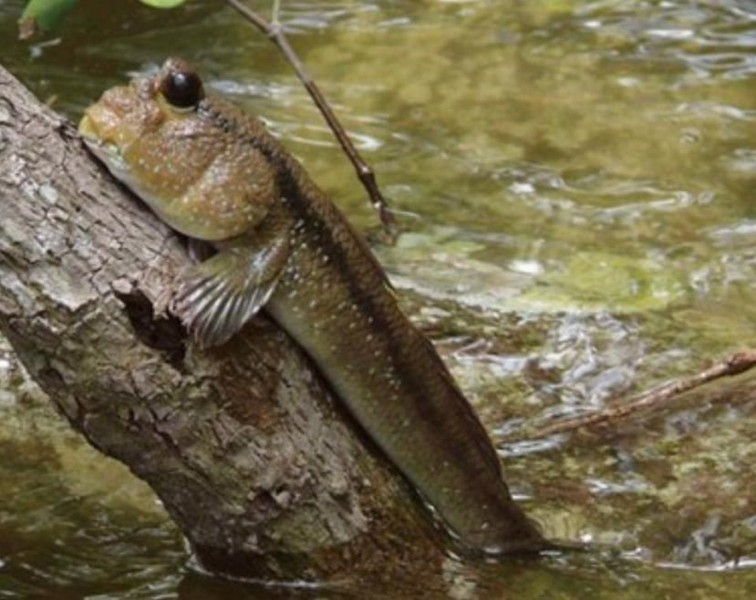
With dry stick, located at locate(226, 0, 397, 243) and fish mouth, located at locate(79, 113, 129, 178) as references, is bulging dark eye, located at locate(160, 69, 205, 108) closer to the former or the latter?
fish mouth, located at locate(79, 113, 129, 178)


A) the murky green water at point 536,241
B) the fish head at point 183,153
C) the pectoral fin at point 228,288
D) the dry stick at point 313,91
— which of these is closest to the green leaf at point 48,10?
the dry stick at point 313,91

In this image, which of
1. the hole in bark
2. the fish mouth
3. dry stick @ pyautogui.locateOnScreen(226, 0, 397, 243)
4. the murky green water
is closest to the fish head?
the fish mouth

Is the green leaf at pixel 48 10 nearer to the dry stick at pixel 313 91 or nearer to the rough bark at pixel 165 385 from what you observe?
the dry stick at pixel 313 91

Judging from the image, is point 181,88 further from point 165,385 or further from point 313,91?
point 313,91

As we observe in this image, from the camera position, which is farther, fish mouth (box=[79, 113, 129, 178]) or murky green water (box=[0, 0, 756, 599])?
murky green water (box=[0, 0, 756, 599])

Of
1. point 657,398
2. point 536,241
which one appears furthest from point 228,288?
point 536,241

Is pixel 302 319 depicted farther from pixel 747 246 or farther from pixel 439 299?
pixel 747 246
